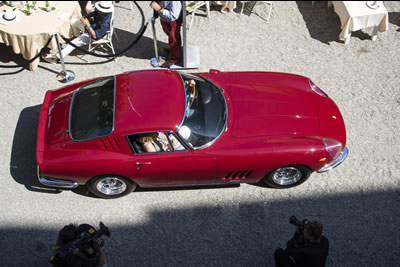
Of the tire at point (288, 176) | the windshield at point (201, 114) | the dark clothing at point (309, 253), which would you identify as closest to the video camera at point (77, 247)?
the windshield at point (201, 114)

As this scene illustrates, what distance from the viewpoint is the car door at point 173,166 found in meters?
5.57

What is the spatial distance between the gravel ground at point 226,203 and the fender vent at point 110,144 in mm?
1013

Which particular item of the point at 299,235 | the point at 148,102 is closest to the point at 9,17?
the point at 148,102

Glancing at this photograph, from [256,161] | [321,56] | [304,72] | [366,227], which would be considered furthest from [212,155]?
[321,56]

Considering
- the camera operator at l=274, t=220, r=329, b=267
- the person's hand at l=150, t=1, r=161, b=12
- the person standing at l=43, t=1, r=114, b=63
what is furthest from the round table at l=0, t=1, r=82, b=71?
the camera operator at l=274, t=220, r=329, b=267

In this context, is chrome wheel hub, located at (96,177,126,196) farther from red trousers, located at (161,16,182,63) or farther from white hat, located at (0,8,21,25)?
white hat, located at (0,8,21,25)

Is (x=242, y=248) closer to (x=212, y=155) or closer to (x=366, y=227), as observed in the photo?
(x=212, y=155)

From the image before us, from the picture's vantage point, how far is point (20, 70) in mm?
7953

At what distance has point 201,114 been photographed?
5746 millimetres

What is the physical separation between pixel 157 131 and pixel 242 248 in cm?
200

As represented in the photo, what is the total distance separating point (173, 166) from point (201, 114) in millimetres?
815

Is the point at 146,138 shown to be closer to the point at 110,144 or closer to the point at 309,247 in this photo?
the point at 110,144

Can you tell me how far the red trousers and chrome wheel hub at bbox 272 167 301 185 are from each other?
334cm

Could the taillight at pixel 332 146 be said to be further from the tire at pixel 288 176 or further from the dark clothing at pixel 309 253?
the dark clothing at pixel 309 253
